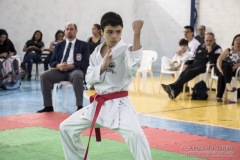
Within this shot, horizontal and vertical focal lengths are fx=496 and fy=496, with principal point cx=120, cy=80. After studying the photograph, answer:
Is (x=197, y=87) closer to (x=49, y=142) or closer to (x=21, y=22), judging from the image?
(x=49, y=142)

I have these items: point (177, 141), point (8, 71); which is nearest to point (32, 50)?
point (8, 71)

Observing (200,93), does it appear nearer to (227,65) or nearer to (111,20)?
(227,65)

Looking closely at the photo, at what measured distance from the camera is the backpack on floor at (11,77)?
34.7 ft

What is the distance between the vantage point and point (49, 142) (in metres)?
5.27

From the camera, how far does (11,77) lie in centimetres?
1072

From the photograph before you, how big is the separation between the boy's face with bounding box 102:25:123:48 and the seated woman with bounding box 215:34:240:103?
5.38m

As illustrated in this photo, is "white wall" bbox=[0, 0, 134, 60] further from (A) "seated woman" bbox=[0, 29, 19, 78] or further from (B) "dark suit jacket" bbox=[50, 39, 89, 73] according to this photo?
(B) "dark suit jacket" bbox=[50, 39, 89, 73]

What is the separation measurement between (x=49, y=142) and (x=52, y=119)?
1.54 m

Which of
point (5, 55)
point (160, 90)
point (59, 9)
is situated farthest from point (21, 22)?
point (160, 90)

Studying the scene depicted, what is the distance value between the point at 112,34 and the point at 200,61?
6.30 metres

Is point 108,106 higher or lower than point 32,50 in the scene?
higher

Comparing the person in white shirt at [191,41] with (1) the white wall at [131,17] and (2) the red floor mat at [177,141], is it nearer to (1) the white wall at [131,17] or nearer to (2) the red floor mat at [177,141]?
(1) the white wall at [131,17]

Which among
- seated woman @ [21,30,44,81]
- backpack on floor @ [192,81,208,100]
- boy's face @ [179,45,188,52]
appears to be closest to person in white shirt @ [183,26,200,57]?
boy's face @ [179,45,188,52]

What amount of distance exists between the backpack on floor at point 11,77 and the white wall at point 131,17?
2859 mm
